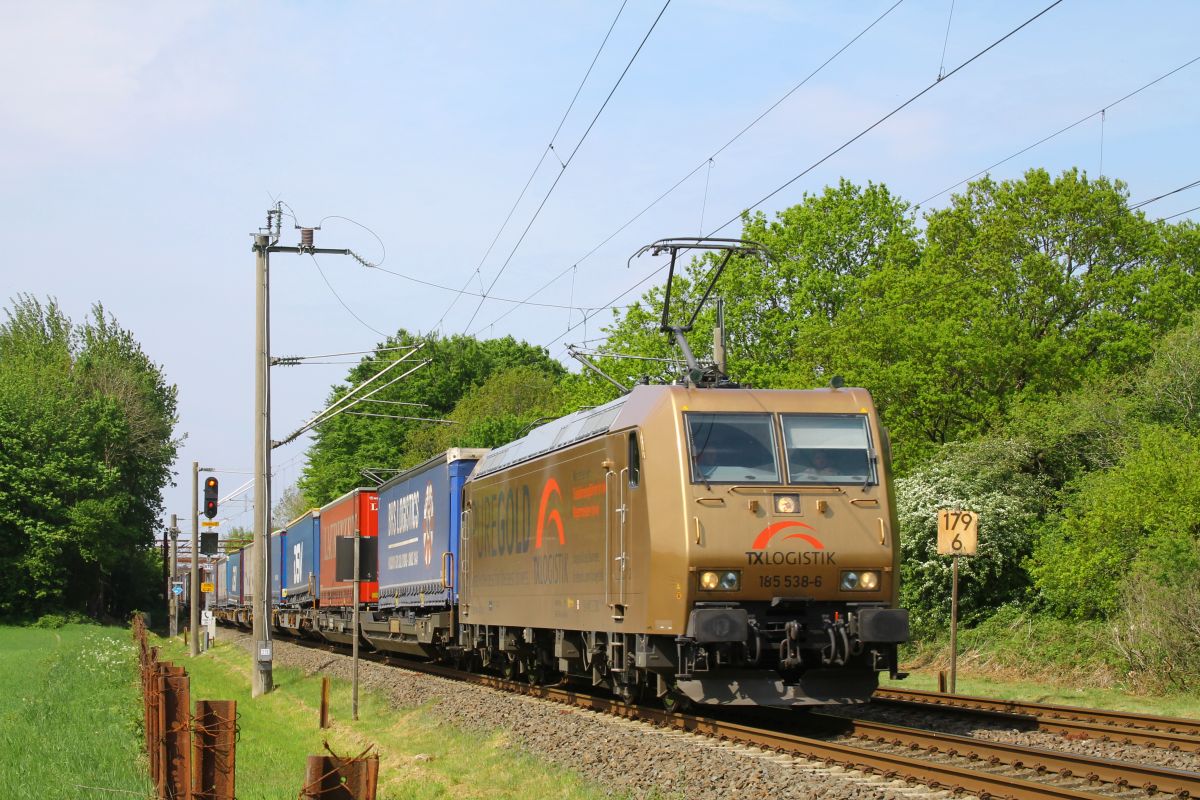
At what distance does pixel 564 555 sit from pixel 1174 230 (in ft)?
88.3

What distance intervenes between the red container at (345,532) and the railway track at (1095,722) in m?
15.2

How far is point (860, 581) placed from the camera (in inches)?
509

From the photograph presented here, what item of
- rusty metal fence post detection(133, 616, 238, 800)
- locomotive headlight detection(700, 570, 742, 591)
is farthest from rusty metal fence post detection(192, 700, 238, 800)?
locomotive headlight detection(700, 570, 742, 591)

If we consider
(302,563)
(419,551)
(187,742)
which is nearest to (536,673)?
(419,551)

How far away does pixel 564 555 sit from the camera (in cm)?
1593

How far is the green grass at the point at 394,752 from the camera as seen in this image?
11.1 metres

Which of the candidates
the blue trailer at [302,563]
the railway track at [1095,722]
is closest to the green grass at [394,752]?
the railway track at [1095,722]

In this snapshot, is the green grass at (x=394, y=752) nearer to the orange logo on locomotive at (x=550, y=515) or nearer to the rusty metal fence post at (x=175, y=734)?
the rusty metal fence post at (x=175, y=734)

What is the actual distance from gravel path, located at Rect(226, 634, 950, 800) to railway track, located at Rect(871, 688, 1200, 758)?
285 centimetres

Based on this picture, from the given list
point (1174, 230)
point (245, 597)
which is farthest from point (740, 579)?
point (245, 597)

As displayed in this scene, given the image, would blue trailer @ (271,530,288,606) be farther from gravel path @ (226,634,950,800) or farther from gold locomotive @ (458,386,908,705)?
gold locomotive @ (458,386,908,705)

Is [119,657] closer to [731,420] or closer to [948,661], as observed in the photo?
[948,661]

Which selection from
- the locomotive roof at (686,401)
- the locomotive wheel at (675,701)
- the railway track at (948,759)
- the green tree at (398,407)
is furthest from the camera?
the green tree at (398,407)

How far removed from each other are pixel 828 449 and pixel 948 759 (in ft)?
11.2
